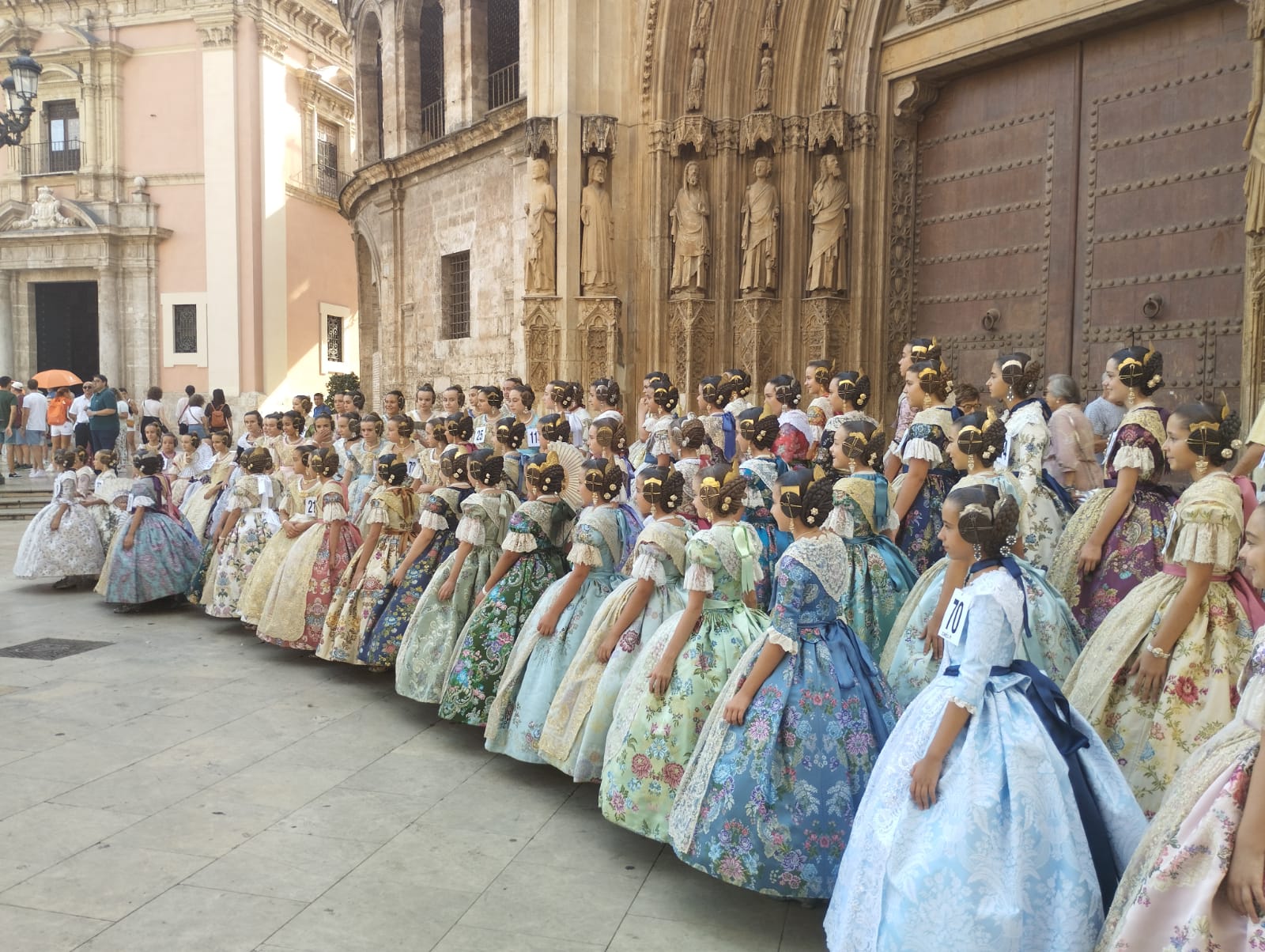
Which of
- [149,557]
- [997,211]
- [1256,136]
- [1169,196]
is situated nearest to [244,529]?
[149,557]

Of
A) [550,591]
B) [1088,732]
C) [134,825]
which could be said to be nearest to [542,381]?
[550,591]

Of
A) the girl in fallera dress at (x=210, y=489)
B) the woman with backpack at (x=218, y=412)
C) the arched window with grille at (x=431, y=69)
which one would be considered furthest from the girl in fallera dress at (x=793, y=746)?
the arched window with grille at (x=431, y=69)

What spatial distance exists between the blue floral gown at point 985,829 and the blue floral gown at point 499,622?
→ 9.39 ft

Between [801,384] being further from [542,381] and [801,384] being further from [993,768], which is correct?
[993,768]

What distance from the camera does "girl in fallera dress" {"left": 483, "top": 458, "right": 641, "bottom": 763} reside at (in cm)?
533

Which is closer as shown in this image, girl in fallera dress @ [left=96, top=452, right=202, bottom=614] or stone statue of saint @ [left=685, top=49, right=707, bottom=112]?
girl in fallera dress @ [left=96, top=452, right=202, bottom=614]

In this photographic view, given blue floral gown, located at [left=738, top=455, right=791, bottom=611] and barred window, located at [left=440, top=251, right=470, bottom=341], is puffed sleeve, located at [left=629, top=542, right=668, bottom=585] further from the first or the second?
barred window, located at [left=440, top=251, right=470, bottom=341]

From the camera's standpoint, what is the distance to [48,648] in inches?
318

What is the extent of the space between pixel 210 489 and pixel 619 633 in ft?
22.3

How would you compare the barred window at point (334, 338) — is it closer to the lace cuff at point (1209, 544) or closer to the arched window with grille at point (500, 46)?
the arched window with grille at point (500, 46)

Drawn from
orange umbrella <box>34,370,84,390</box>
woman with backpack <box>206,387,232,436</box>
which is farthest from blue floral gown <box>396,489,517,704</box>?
orange umbrella <box>34,370,84,390</box>

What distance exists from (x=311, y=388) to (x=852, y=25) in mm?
20928

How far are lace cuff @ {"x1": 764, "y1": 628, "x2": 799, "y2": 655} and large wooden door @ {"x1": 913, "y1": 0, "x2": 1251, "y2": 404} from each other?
242 inches

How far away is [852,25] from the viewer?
1102 centimetres
